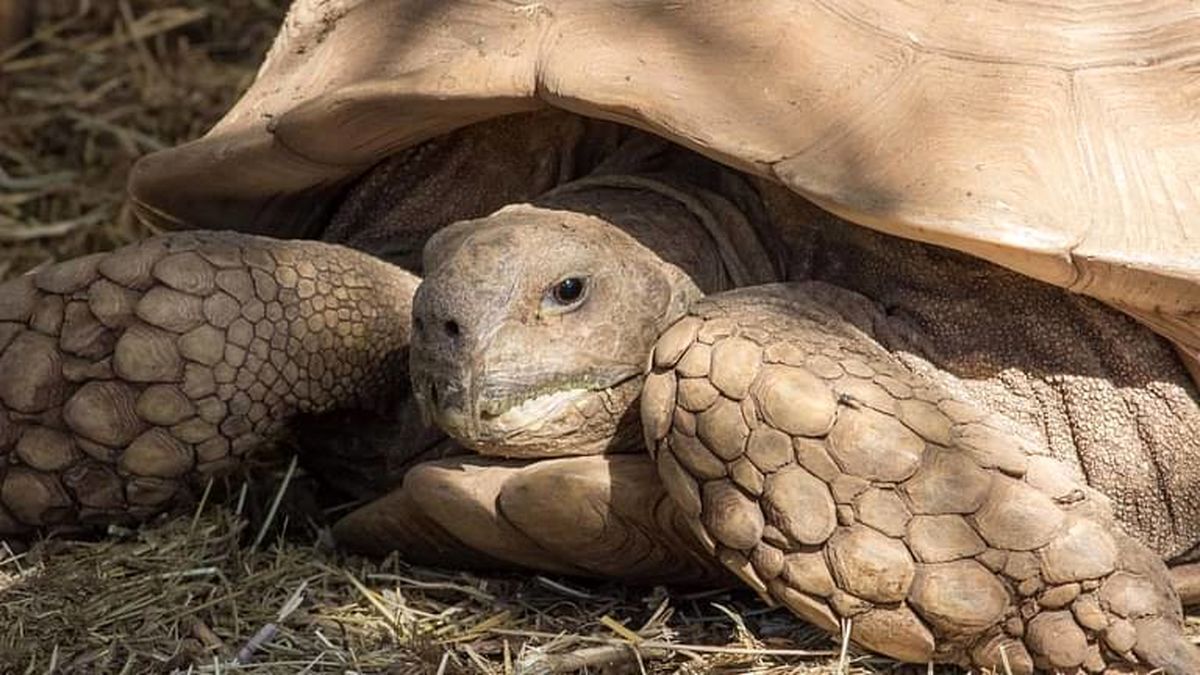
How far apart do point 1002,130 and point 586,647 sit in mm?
1128

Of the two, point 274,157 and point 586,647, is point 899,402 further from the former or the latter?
point 274,157

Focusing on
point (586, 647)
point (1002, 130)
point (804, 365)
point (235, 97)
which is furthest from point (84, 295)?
point (235, 97)

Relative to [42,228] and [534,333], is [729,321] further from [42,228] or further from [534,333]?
[42,228]

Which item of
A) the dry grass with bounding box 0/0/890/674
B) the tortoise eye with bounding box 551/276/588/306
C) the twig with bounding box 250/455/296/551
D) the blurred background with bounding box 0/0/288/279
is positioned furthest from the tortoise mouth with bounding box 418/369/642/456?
the blurred background with bounding box 0/0/288/279

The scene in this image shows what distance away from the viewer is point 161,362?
12.4 ft

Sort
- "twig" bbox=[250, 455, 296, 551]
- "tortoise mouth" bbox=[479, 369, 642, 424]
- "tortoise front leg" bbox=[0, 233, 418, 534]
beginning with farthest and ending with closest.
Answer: "twig" bbox=[250, 455, 296, 551] < "tortoise front leg" bbox=[0, 233, 418, 534] < "tortoise mouth" bbox=[479, 369, 642, 424]

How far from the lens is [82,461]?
12.6 feet

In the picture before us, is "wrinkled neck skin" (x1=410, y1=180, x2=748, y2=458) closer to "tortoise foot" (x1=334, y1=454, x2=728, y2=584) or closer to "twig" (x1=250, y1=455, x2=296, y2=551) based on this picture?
"tortoise foot" (x1=334, y1=454, x2=728, y2=584)

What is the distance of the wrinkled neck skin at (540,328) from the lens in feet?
11.0

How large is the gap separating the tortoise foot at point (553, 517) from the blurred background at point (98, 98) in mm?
2410

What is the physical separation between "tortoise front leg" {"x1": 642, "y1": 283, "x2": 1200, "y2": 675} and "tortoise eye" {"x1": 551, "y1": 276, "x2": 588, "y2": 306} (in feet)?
0.96

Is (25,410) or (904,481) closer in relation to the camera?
(904,481)

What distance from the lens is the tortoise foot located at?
11.1 ft

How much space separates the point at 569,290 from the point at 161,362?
86 cm
